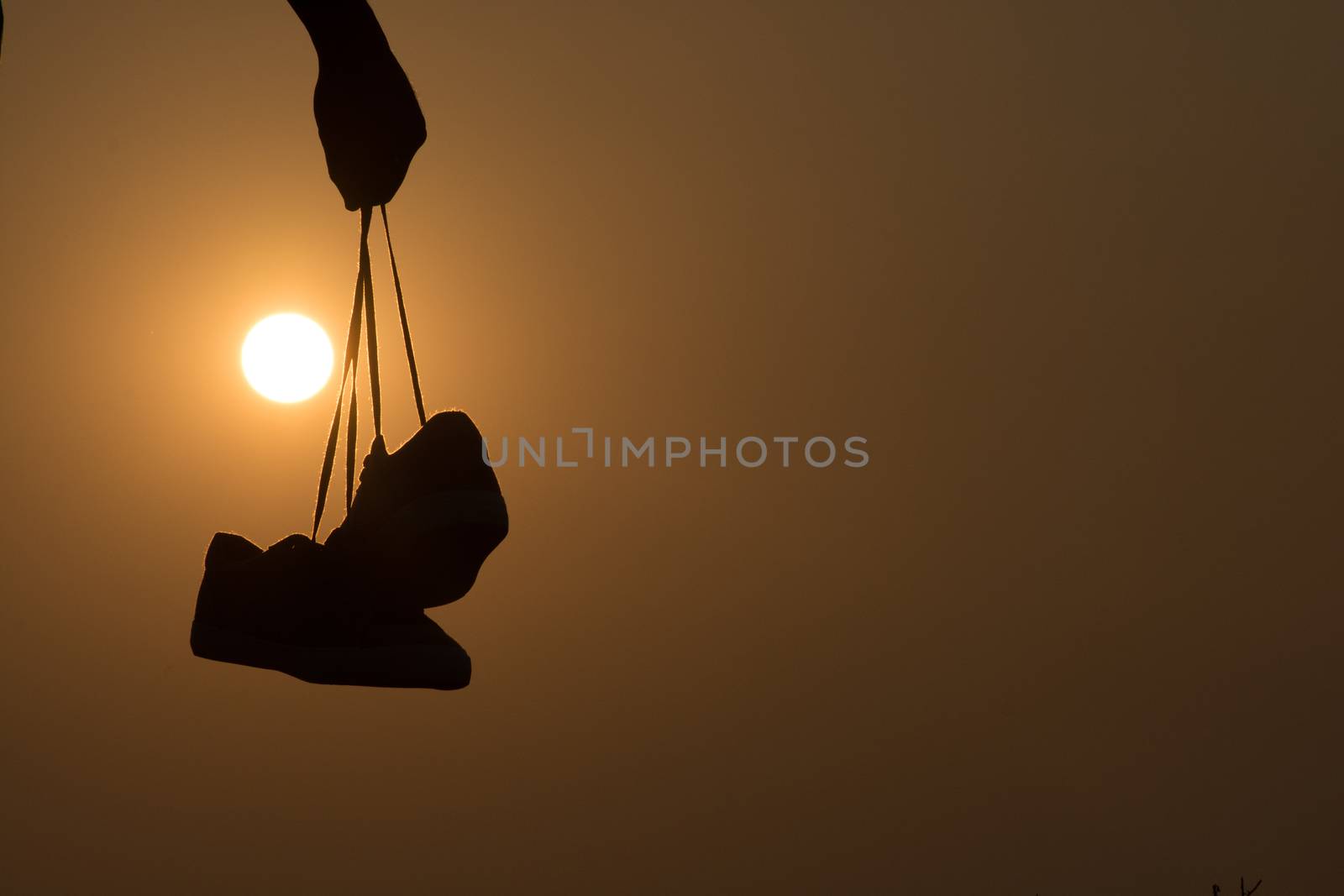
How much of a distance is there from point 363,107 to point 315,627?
0.75 meters

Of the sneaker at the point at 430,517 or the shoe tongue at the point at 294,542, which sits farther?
the shoe tongue at the point at 294,542

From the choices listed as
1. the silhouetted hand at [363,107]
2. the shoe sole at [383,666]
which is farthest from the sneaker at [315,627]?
the silhouetted hand at [363,107]

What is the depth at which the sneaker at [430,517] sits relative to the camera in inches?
75.1

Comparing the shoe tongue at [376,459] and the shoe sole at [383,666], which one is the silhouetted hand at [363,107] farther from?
the shoe sole at [383,666]

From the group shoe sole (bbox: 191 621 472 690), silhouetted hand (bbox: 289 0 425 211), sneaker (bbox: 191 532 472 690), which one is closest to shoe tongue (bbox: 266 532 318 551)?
sneaker (bbox: 191 532 472 690)

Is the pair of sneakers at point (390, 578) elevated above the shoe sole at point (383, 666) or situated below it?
above

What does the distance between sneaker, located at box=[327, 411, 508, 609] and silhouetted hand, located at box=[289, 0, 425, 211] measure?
0.37 m

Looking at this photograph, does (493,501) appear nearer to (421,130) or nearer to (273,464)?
(421,130)

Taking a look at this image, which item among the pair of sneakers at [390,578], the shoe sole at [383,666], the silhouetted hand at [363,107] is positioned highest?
the silhouetted hand at [363,107]

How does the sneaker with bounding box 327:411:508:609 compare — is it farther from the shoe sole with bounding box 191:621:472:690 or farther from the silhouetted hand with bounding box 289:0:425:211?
the silhouetted hand with bounding box 289:0:425:211

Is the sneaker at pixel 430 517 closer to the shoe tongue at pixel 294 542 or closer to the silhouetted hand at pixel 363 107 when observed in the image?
the shoe tongue at pixel 294 542

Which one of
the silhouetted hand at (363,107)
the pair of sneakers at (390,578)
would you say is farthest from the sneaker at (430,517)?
the silhouetted hand at (363,107)

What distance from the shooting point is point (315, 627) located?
2.03m

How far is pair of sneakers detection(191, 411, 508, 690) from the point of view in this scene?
1.92m
